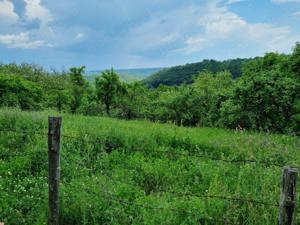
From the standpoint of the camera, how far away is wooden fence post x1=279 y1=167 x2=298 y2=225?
4.36m

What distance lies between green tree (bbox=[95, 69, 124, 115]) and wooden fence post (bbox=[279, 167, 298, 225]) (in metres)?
23.1

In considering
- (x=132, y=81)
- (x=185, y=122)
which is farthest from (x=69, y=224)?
(x=132, y=81)

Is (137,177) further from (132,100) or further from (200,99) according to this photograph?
(132,100)

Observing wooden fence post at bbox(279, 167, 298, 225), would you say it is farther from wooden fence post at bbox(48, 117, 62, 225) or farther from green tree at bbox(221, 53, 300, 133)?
green tree at bbox(221, 53, 300, 133)

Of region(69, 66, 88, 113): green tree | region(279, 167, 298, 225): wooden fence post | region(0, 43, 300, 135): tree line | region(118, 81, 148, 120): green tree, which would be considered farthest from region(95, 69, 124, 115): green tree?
region(279, 167, 298, 225): wooden fence post

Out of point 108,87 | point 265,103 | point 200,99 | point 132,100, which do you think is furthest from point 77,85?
point 265,103

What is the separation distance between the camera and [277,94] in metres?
16.4

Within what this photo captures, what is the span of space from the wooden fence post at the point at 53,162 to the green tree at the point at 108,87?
70.1 feet

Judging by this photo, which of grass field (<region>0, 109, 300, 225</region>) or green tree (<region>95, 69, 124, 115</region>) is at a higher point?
green tree (<region>95, 69, 124, 115</region>)

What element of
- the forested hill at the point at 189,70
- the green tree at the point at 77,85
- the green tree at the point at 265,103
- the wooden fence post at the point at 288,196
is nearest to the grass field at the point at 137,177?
the wooden fence post at the point at 288,196

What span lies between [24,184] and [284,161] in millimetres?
6404

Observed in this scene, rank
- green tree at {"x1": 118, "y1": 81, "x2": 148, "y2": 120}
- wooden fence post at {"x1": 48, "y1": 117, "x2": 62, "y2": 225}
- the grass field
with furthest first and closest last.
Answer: green tree at {"x1": 118, "y1": 81, "x2": 148, "y2": 120} → the grass field → wooden fence post at {"x1": 48, "y1": 117, "x2": 62, "y2": 225}

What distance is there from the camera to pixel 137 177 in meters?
8.67

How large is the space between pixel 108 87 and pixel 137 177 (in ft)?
62.8
